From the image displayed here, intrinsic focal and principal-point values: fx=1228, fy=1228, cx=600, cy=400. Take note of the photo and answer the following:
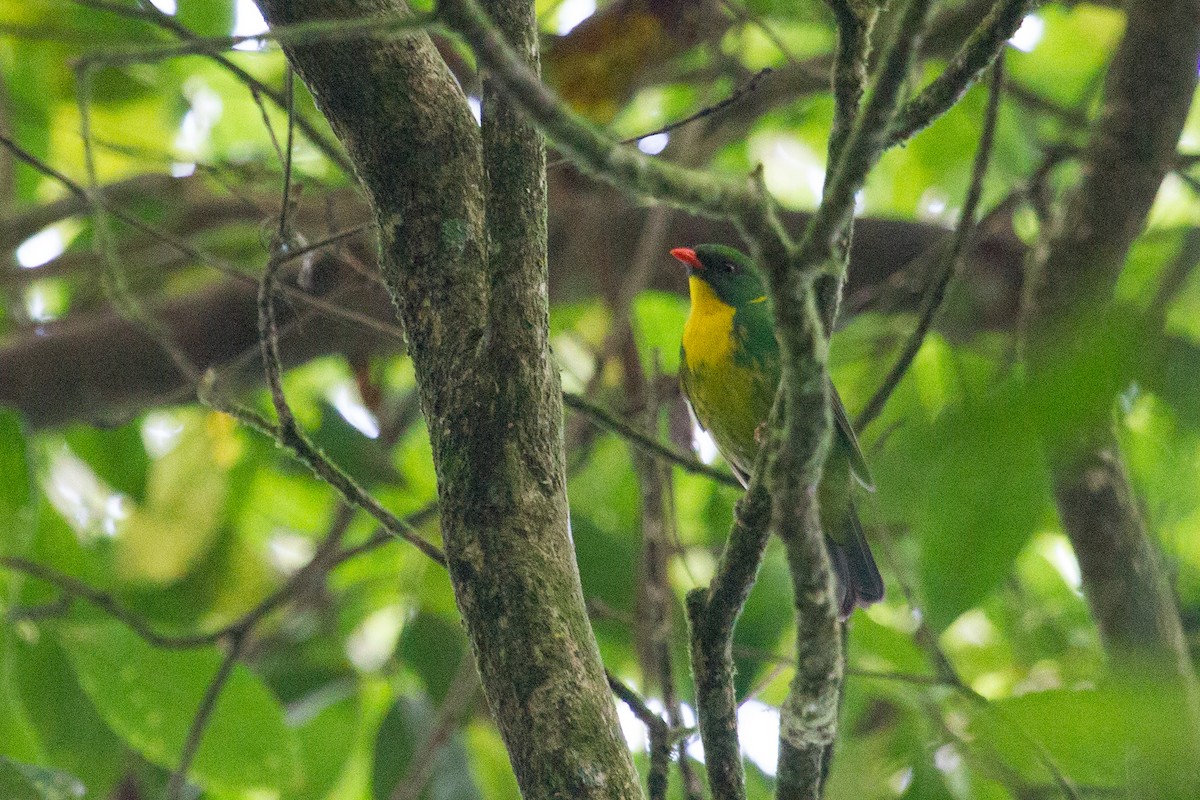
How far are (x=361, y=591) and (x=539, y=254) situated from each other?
309 centimetres

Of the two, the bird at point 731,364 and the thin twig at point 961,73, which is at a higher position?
the bird at point 731,364

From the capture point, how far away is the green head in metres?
4.03

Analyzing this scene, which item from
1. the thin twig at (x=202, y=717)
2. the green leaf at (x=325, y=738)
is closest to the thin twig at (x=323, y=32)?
the thin twig at (x=202, y=717)

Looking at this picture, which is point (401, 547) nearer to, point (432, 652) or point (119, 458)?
point (432, 652)

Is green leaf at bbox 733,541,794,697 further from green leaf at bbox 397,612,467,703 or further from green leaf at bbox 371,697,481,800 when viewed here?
green leaf at bbox 397,612,467,703

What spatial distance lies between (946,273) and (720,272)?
1.95 m

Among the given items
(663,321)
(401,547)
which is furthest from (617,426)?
(663,321)

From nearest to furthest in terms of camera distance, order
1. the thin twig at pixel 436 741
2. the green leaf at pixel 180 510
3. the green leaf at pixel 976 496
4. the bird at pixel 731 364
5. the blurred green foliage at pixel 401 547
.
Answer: the green leaf at pixel 976 496
the blurred green foliage at pixel 401 547
the thin twig at pixel 436 741
the bird at pixel 731 364
the green leaf at pixel 180 510

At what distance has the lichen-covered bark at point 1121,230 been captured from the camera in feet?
9.09

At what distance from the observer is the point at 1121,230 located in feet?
9.77

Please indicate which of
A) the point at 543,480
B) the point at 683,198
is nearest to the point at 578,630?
the point at 543,480

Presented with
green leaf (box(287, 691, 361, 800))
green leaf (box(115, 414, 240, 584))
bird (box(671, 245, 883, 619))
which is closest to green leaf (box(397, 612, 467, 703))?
green leaf (box(287, 691, 361, 800))

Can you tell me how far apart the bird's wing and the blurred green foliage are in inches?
4.7

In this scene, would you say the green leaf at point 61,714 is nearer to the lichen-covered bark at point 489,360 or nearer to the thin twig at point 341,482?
the thin twig at point 341,482
